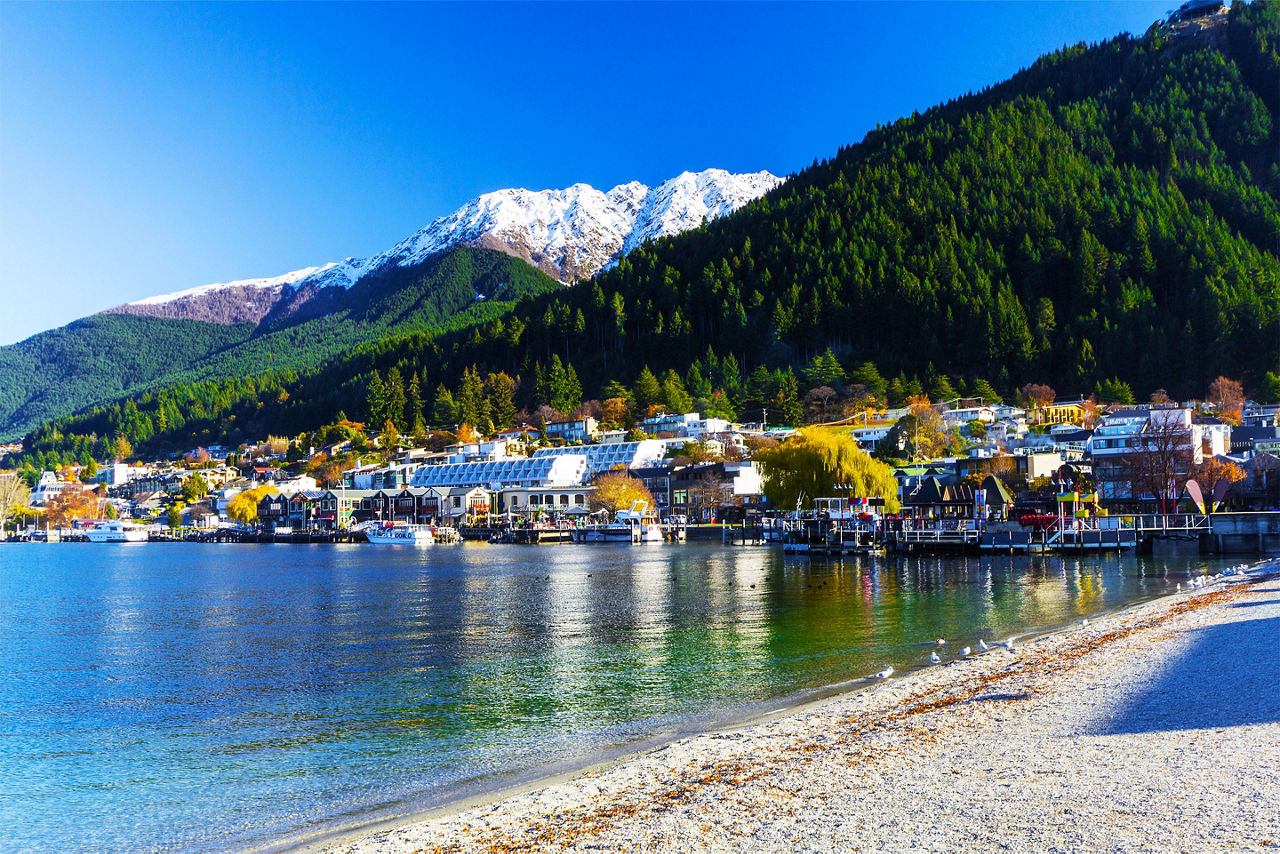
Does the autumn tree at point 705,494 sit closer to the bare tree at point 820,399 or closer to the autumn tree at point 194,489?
the bare tree at point 820,399

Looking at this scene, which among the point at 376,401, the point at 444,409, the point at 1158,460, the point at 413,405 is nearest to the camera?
the point at 1158,460

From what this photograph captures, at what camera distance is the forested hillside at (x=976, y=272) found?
422 feet

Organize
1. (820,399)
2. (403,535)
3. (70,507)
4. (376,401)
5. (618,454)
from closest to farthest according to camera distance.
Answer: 1. (403,535)
2. (618,454)
3. (820,399)
4. (70,507)
5. (376,401)

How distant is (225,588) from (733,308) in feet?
385

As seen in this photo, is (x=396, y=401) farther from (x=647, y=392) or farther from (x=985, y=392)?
(x=985, y=392)

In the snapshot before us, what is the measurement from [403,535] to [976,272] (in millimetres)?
89257

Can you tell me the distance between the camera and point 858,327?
14662 centimetres

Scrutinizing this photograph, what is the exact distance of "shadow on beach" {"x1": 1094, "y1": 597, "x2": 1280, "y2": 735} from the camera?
11630 millimetres

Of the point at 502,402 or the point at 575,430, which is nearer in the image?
the point at 575,430

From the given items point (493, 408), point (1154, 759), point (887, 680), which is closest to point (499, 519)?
point (493, 408)

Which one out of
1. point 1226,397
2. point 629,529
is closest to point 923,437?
point 629,529

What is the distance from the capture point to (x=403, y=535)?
100750 mm

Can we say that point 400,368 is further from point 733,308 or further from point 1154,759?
point 1154,759

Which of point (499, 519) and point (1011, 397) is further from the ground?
point (1011, 397)
